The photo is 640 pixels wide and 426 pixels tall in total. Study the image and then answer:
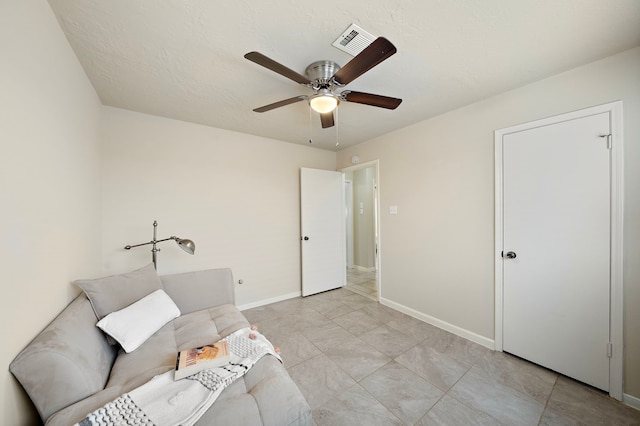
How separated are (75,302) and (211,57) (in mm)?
1848

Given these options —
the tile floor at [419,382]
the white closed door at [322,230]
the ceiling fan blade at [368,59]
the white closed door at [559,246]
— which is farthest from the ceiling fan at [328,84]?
the tile floor at [419,382]

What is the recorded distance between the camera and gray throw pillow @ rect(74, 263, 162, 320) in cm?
146

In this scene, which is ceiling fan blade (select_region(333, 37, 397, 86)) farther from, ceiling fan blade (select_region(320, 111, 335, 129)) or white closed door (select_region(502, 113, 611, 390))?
white closed door (select_region(502, 113, 611, 390))

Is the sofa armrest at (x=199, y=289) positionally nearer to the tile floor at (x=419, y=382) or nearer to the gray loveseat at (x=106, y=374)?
the gray loveseat at (x=106, y=374)

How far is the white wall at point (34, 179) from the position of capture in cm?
87

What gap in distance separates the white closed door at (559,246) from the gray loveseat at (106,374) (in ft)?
6.97

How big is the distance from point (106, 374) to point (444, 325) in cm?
292

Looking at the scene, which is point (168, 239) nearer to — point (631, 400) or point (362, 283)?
point (362, 283)

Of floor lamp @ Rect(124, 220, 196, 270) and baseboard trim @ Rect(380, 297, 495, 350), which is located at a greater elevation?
floor lamp @ Rect(124, 220, 196, 270)

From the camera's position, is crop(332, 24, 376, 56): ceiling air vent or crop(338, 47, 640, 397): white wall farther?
crop(338, 47, 640, 397): white wall

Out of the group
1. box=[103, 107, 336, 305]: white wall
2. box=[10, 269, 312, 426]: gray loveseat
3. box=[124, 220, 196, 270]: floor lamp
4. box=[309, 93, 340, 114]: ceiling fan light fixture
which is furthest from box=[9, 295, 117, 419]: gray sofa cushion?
box=[309, 93, 340, 114]: ceiling fan light fixture

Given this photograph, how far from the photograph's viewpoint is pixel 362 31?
4.51ft

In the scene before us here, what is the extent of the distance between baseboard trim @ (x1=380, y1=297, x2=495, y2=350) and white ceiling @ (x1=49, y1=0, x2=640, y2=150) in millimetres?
2389

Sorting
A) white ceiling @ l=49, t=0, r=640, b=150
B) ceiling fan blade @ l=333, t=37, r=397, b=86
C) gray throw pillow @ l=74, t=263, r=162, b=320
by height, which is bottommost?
gray throw pillow @ l=74, t=263, r=162, b=320
